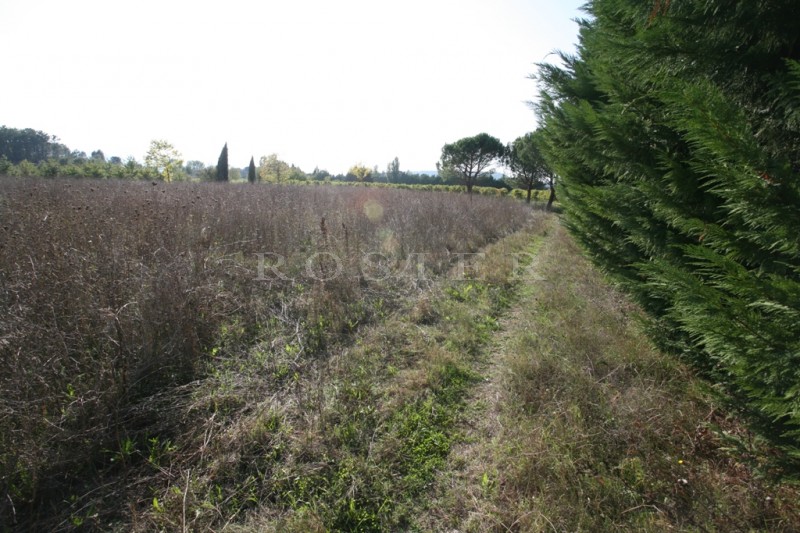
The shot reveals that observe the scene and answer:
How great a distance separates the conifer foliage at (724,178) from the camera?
1.22 m

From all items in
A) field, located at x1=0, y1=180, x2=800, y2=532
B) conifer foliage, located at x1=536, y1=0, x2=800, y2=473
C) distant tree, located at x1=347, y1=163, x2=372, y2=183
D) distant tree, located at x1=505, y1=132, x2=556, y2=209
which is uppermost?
distant tree, located at x1=347, y1=163, x2=372, y2=183

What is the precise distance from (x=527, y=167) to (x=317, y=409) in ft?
85.5

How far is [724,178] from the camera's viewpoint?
1289mm

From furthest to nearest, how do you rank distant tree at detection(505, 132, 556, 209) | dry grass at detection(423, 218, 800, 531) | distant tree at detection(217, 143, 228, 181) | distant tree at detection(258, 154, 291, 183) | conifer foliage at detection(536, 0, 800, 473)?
distant tree at detection(258, 154, 291, 183)
distant tree at detection(217, 143, 228, 181)
distant tree at detection(505, 132, 556, 209)
dry grass at detection(423, 218, 800, 531)
conifer foliage at detection(536, 0, 800, 473)

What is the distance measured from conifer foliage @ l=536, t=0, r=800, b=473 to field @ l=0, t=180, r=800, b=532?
60 centimetres

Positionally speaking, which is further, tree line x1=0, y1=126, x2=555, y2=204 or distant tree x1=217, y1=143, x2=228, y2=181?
distant tree x1=217, y1=143, x2=228, y2=181

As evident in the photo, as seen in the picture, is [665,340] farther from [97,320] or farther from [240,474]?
[97,320]

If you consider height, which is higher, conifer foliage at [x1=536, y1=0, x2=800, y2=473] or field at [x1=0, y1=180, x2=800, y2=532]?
conifer foliage at [x1=536, y1=0, x2=800, y2=473]

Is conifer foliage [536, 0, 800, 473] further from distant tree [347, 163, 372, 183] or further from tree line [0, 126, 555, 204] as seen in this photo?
distant tree [347, 163, 372, 183]

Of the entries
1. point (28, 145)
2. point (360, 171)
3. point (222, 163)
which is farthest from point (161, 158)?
point (28, 145)

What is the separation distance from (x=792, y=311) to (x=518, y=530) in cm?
157

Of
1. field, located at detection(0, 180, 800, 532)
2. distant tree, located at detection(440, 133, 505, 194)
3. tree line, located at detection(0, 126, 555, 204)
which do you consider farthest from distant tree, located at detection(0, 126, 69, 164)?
field, located at detection(0, 180, 800, 532)

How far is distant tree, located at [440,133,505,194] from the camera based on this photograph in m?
31.4

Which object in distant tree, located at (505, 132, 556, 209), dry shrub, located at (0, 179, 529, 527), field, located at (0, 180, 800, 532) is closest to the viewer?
field, located at (0, 180, 800, 532)
